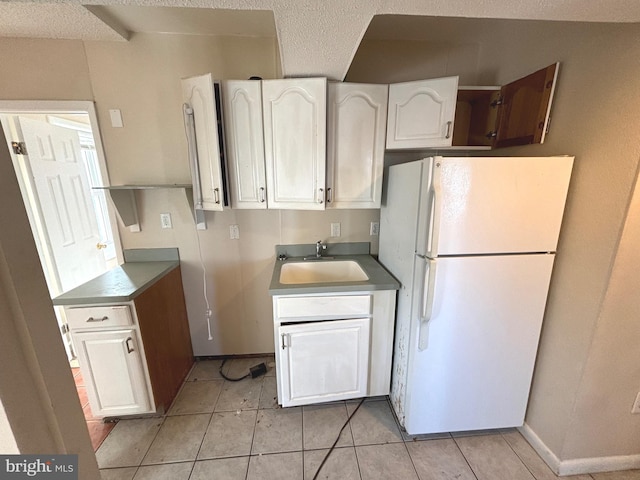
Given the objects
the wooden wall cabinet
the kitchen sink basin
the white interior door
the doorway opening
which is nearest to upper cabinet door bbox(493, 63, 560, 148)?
the wooden wall cabinet

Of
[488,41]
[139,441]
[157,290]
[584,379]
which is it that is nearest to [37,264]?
[157,290]

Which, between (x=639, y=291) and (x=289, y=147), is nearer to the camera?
(x=639, y=291)

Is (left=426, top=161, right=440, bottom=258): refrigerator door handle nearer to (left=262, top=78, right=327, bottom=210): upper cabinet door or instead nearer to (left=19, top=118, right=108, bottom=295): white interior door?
(left=262, top=78, right=327, bottom=210): upper cabinet door

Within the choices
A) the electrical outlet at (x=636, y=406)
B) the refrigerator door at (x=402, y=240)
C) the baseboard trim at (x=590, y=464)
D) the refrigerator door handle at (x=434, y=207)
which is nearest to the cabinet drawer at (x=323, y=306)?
the refrigerator door at (x=402, y=240)

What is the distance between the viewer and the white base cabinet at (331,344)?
5.07ft

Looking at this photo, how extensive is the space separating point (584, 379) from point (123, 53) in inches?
128

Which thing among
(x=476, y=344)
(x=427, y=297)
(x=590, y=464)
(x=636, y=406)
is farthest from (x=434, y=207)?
(x=590, y=464)

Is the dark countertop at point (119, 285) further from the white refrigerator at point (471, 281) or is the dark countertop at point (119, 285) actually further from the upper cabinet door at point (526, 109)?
the upper cabinet door at point (526, 109)

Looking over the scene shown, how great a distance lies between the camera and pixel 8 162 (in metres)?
0.63

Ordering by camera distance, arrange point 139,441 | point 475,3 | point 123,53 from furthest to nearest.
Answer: point 123,53, point 139,441, point 475,3

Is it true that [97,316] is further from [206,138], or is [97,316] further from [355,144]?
[355,144]

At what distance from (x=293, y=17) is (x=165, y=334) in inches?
76.4

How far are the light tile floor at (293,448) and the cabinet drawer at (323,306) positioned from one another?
2.45ft

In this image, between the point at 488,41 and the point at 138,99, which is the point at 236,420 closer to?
the point at 138,99
